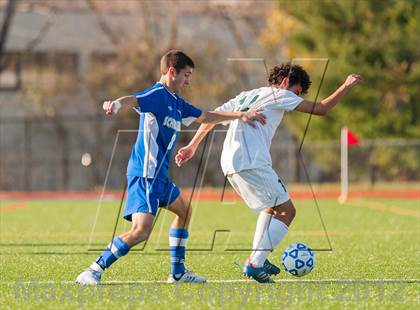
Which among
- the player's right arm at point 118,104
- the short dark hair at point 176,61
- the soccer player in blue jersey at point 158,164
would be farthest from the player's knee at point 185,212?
the short dark hair at point 176,61

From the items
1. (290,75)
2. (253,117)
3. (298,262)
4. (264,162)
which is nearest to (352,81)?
(290,75)

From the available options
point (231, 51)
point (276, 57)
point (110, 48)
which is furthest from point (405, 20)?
point (110, 48)

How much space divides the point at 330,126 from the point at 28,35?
1314 cm

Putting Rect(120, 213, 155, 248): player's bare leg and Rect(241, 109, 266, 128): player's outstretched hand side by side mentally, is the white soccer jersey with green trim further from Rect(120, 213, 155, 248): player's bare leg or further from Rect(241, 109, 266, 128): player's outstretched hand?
Rect(120, 213, 155, 248): player's bare leg

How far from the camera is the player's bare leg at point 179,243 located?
814 centimetres

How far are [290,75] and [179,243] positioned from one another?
169 centimetres

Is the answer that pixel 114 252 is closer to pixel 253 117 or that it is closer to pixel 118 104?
pixel 118 104

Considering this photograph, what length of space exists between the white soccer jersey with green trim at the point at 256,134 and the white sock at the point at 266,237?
49cm

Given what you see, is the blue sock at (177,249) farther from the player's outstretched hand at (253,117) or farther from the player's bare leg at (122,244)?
the player's outstretched hand at (253,117)

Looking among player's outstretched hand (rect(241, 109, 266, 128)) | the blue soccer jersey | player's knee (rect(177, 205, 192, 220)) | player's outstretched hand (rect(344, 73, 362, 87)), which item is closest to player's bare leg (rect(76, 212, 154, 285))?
the blue soccer jersey

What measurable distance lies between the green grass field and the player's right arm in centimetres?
134

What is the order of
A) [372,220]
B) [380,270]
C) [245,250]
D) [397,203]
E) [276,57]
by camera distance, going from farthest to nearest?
[276,57] → [397,203] → [372,220] → [245,250] → [380,270]

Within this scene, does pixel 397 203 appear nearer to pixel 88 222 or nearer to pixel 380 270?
pixel 88 222

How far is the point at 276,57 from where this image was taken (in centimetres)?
3575
